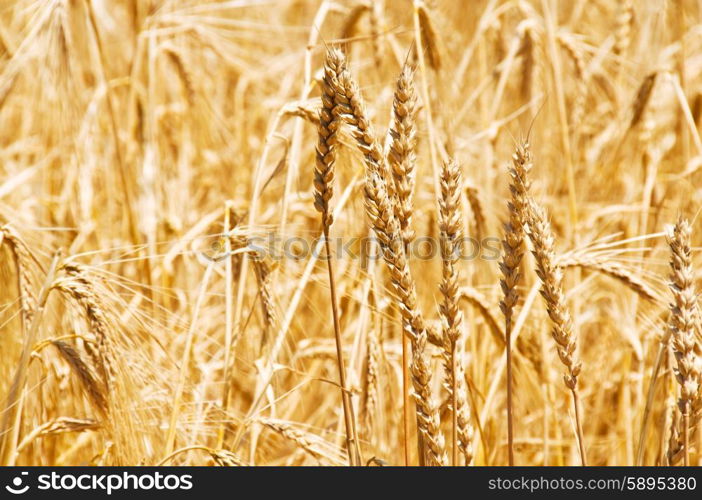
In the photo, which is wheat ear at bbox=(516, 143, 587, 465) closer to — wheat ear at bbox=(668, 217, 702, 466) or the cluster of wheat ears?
the cluster of wheat ears

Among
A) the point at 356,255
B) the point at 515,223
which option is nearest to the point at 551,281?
the point at 515,223

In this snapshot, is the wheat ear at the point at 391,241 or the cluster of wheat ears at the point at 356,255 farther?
the cluster of wheat ears at the point at 356,255

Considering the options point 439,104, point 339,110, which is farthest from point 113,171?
point 339,110

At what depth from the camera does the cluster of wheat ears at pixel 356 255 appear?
3.63 ft

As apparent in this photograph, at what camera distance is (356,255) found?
1829 mm

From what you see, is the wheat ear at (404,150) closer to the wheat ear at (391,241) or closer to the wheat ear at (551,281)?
the wheat ear at (391,241)

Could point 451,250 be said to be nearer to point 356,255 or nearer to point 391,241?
point 391,241

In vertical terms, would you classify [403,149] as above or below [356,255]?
below

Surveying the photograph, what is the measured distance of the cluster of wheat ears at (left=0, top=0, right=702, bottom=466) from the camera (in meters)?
1.11

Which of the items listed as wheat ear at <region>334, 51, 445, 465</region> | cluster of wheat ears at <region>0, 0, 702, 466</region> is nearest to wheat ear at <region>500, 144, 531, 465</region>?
cluster of wheat ears at <region>0, 0, 702, 466</region>

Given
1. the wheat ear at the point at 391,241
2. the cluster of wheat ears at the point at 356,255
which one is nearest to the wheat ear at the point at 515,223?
the cluster of wheat ears at the point at 356,255

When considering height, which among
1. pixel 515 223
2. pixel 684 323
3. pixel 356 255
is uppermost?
pixel 356 255

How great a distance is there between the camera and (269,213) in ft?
6.94
